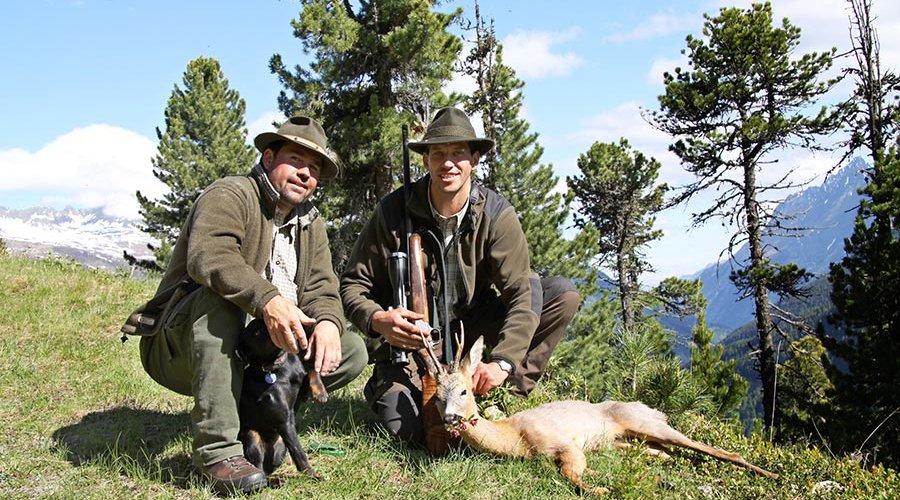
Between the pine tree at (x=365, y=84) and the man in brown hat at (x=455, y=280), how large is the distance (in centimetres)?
1394

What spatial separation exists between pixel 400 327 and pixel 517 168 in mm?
25890

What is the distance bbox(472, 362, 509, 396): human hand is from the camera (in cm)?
454

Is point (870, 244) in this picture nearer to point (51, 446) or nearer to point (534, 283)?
point (534, 283)

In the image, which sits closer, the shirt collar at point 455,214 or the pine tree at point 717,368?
the shirt collar at point 455,214

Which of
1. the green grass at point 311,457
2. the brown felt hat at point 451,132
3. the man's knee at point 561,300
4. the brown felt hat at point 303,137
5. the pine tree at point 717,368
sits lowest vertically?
the pine tree at point 717,368

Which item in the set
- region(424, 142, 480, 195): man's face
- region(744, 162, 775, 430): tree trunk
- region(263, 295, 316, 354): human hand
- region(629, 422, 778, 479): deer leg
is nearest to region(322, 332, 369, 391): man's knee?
region(263, 295, 316, 354): human hand

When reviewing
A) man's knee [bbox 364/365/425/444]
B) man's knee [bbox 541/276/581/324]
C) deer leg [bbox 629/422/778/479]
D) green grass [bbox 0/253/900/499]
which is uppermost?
man's knee [bbox 541/276/581/324]

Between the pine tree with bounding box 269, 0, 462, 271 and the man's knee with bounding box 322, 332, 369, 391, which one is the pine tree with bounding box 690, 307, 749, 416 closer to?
the pine tree with bounding box 269, 0, 462, 271

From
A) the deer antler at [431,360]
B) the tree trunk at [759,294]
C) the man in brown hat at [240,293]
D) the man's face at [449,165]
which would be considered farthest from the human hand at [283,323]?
the tree trunk at [759,294]

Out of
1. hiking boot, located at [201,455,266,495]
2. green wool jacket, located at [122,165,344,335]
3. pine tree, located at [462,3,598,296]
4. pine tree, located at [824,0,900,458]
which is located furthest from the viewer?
pine tree, located at [462,3,598,296]

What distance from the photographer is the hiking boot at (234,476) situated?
363 cm

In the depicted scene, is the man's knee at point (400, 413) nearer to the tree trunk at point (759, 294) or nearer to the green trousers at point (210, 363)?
the green trousers at point (210, 363)

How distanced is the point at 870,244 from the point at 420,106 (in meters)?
13.0

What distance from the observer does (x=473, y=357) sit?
4504 mm
